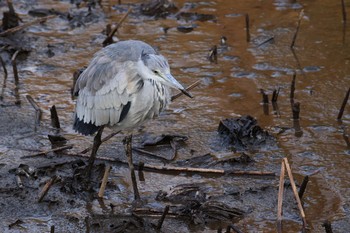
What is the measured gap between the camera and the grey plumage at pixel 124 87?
547 centimetres

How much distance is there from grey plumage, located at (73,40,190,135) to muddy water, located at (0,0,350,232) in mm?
634

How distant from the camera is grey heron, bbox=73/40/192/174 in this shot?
5.48 meters

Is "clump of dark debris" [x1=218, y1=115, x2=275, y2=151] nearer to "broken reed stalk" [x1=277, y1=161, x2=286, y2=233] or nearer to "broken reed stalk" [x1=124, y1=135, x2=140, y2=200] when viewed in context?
"broken reed stalk" [x1=124, y1=135, x2=140, y2=200]

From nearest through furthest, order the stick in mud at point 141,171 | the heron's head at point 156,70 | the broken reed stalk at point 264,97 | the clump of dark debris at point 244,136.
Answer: the heron's head at point 156,70, the stick in mud at point 141,171, the clump of dark debris at point 244,136, the broken reed stalk at point 264,97

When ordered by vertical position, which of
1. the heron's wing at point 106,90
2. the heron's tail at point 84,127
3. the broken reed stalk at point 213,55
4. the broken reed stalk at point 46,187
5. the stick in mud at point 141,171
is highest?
the heron's wing at point 106,90

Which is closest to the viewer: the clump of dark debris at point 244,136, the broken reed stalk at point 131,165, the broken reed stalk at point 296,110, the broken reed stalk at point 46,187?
the broken reed stalk at point 46,187

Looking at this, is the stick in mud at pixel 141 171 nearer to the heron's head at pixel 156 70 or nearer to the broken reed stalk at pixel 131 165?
the broken reed stalk at pixel 131 165

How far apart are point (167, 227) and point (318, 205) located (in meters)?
1.13

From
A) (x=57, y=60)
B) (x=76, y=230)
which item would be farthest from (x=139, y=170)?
(x=57, y=60)

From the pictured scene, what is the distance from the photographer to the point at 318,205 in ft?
18.5

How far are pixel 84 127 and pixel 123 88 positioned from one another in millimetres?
554

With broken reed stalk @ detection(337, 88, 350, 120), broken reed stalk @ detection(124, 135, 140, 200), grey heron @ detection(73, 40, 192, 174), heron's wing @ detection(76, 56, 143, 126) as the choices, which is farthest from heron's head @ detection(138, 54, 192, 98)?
broken reed stalk @ detection(337, 88, 350, 120)

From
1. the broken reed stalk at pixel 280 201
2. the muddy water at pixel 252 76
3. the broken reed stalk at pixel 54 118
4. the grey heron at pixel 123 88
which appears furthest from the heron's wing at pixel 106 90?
the broken reed stalk at pixel 280 201

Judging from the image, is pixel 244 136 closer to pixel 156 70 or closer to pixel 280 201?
pixel 156 70
